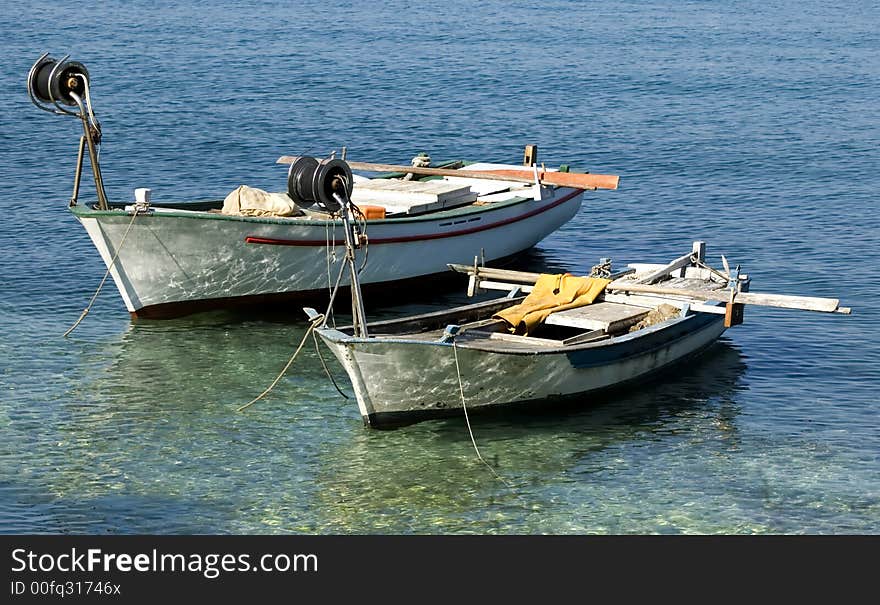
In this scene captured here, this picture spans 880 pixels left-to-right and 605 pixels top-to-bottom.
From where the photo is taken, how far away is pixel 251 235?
2270 cm

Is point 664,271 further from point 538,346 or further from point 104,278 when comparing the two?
point 104,278

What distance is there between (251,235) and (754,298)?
8.21 m

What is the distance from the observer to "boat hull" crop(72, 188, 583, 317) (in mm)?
22469

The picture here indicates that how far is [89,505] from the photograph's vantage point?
16000 mm

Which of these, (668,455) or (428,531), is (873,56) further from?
(428,531)

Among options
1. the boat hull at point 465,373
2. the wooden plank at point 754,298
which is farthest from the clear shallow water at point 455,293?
the wooden plank at point 754,298

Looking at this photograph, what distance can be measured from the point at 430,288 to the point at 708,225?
995cm

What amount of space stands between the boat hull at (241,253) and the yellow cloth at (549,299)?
10.5 ft

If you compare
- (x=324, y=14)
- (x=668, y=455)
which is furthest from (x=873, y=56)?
(x=668, y=455)

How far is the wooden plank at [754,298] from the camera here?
20250 mm

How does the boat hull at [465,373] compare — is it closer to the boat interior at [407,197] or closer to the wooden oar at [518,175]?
the boat interior at [407,197]

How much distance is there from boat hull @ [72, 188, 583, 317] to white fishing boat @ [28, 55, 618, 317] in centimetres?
2

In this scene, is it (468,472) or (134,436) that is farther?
(134,436)

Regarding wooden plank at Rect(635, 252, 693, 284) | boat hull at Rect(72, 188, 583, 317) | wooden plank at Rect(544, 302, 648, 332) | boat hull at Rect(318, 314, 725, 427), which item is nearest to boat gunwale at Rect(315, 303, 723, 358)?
boat hull at Rect(318, 314, 725, 427)
